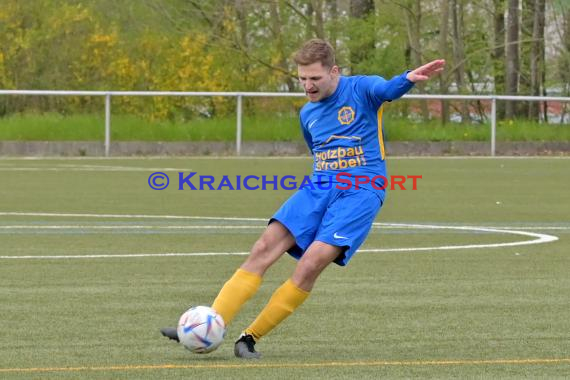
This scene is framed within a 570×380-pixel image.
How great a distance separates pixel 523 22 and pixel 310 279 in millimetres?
38491

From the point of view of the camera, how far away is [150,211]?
701 inches

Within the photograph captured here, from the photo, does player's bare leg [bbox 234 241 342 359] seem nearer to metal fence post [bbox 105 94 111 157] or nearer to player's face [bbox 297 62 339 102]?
player's face [bbox 297 62 339 102]

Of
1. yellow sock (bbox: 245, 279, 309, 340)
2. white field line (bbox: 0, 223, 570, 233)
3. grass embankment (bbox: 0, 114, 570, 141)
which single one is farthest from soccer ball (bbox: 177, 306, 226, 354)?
grass embankment (bbox: 0, 114, 570, 141)

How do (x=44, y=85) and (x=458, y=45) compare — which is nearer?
(x=44, y=85)

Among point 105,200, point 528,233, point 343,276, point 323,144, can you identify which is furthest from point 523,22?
point 323,144

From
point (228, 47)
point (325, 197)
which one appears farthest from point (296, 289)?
point (228, 47)

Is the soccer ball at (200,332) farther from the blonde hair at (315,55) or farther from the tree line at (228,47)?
the tree line at (228,47)

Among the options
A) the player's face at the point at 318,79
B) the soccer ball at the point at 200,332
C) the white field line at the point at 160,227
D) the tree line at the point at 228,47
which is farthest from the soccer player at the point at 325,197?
the tree line at the point at 228,47

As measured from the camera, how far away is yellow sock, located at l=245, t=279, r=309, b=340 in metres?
7.97

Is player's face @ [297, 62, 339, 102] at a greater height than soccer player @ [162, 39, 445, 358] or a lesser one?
greater

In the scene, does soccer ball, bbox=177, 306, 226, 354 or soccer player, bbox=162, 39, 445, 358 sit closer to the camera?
soccer ball, bbox=177, 306, 226, 354

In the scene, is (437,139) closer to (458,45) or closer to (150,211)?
(458,45)

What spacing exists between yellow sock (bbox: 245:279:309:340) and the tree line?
80.9 feet

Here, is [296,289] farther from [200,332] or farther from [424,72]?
[424,72]
